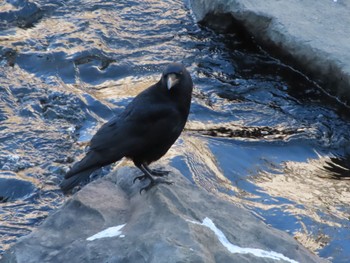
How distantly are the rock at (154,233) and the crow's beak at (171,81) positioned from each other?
0.59 m

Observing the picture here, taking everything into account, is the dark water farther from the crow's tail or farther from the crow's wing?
the crow's wing

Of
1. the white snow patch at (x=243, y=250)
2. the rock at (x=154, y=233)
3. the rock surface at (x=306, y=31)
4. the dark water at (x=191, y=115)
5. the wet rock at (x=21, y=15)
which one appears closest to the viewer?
the rock at (x=154, y=233)

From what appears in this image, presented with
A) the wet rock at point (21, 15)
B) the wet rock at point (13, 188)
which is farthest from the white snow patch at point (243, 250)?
the wet rock at point (21, 15)

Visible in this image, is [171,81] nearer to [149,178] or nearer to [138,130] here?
[138,130]

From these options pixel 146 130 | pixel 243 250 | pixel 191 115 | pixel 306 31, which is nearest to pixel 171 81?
pixel 146 130

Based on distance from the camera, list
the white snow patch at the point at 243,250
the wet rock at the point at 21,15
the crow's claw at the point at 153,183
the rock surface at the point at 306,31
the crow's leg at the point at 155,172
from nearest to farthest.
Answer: the white snow patch at the point at 243,250 < the crow's claw at the point at 153,183 < the crow's leg at the point at 155,172 < the rock surface at the point at 306,31 < the wet rock at the point at 21,15

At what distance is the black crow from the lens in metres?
4.73

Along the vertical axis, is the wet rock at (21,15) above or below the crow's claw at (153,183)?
below

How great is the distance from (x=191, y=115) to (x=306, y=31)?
1.42 m

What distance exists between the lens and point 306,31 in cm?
745

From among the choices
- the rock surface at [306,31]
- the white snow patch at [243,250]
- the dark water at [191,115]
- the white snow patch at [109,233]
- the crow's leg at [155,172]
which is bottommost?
the dark water at [191,115]

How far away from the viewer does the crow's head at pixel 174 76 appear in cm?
476

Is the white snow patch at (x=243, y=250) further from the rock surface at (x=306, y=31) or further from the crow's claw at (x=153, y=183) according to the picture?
the rock surface at (x=306, y=31)

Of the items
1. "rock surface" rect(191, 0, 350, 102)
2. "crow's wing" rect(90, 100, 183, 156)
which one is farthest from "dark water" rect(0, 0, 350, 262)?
"crow's wing" rect(90, 100, 183, 156)
